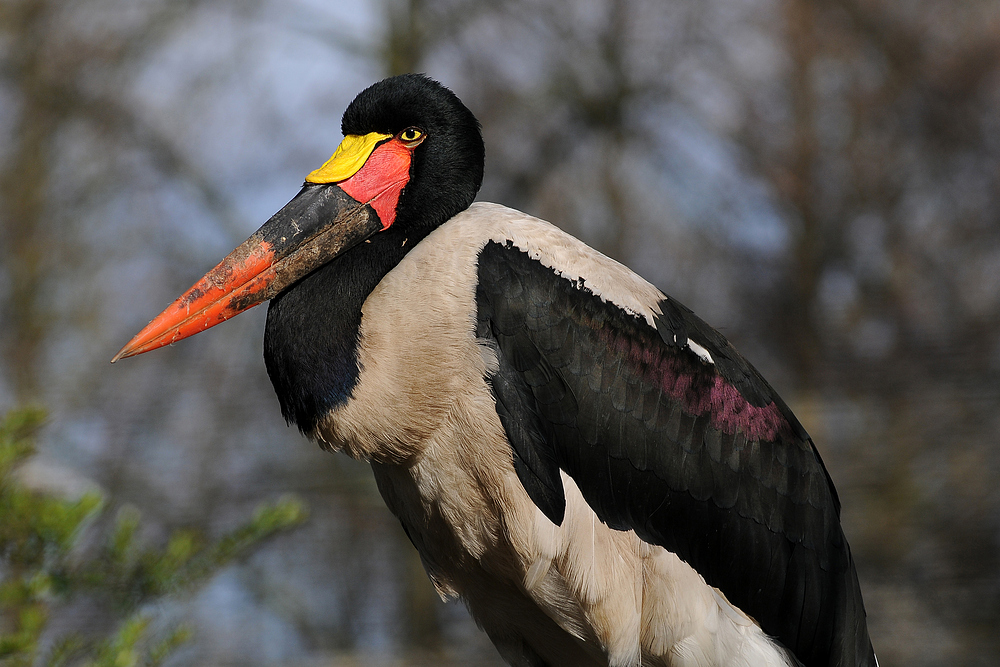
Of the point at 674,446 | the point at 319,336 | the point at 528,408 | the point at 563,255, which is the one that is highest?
the point at 563,255

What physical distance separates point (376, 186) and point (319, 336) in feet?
1.51

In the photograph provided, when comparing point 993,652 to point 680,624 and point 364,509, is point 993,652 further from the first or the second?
point 680,624

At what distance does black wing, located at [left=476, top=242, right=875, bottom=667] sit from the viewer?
7.05ft

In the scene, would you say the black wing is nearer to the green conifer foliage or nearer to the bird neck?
the bird neck

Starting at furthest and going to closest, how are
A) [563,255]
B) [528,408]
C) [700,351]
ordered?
1. [700,351]
2. [563,255]
3. [528,408]

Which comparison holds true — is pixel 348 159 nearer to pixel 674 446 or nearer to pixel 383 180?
pixel 383 180

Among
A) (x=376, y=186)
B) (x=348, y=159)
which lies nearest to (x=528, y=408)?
(x=376, y=186)

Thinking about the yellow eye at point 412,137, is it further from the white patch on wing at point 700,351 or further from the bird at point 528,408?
the white patch on wing at point 700,351

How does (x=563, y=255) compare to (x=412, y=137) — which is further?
(x=412, y=137)

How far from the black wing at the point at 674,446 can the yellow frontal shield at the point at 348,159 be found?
0.46 m

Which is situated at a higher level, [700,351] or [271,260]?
[700,351]

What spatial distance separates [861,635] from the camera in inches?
100

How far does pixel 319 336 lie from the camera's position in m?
2.16

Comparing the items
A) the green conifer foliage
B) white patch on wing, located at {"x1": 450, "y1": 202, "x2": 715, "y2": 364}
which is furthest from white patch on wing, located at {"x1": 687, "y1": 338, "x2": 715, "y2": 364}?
the green conifer foliage
